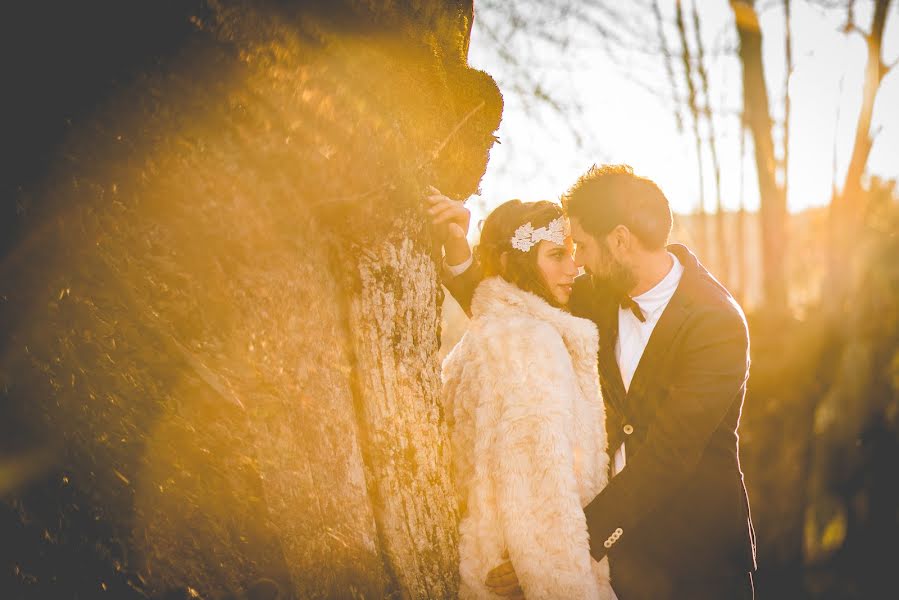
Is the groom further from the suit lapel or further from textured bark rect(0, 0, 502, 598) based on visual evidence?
textured bark rect(0, 0, 502, 598)

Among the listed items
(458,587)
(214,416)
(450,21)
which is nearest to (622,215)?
(450,21)

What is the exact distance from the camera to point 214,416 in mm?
1540

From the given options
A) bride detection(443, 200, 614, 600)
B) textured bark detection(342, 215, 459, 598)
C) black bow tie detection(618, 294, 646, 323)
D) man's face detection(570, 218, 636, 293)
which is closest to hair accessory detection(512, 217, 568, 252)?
A: bride detection(443, 200, 614, 600)

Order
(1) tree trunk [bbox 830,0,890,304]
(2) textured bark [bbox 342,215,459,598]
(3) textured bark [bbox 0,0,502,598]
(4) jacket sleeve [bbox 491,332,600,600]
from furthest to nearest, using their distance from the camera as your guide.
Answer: (1) tree trunk [bbox 830,0,890,304]
(4) jacket sleeve [bbox 491,332,600,600]
(2) textured bark [bbox 342,215,459,598]
(3) textured bark [bbox 0,0,502,598]

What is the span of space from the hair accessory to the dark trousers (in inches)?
57.5

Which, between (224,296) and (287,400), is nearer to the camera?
(224,296)

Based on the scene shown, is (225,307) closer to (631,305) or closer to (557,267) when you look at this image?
(557,267)

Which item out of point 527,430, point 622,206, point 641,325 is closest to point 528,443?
point 527,430

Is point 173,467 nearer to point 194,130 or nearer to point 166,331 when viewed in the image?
point 166,331

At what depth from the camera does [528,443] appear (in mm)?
2047

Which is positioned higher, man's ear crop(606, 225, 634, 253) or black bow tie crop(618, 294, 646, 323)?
man's ear crop(606, 225, 634, 253)

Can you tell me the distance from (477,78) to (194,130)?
3.63ft

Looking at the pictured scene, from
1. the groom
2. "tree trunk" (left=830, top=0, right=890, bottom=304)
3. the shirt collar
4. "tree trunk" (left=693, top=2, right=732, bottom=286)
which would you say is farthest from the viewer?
"tree trunk" (left=693, top=2, right=732, bottom=286)

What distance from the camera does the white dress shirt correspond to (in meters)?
→ 2.59
